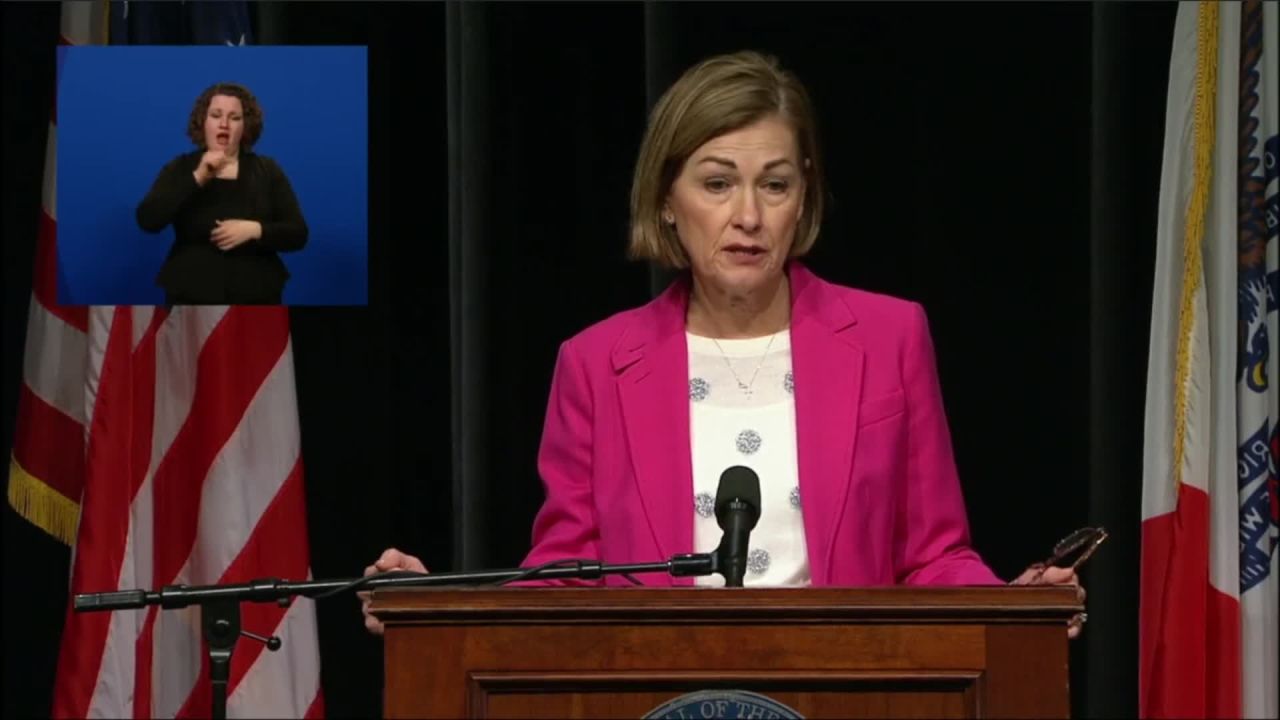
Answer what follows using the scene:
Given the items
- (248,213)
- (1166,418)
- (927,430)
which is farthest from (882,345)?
(248,213)

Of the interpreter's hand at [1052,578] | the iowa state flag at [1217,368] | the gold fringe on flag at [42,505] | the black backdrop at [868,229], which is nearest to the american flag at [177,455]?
the gold fringe on flag at [42,505]

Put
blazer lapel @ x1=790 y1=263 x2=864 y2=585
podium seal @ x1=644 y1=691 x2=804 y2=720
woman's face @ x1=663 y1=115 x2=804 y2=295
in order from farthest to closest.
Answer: woman's face @ x1=663 y1=115 x2=804 y2=295 < blazer lapel @ x1=790 y1=263 x2=864 y2=585 < podium seal @ x1=644 y1=691 x2=804 y2=720

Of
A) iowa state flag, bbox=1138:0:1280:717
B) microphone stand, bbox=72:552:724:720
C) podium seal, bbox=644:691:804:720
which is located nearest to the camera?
podium seal, bbox=644:691:804:720

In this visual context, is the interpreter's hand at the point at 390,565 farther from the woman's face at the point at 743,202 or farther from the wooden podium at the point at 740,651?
the woman's face at the point at 743,202

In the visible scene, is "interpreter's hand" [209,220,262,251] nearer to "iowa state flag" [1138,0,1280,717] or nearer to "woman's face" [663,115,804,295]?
"woman's face" [663,115,804,295]

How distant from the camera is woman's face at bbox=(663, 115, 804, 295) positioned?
9.28ft

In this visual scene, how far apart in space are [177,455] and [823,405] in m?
1.88

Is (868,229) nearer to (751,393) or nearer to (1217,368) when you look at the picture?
(1217,368)

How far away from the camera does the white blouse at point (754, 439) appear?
273 cm

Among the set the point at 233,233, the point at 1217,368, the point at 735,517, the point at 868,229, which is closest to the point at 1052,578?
the point at 735,517

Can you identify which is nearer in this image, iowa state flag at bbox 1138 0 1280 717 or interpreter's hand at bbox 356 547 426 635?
interpreter's hand at bbox 356 547 426 635

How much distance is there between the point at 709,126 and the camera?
2832mm

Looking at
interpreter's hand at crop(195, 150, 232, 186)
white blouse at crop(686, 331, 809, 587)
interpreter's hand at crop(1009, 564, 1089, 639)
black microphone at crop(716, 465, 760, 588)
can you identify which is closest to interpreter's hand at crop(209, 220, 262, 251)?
interpreter's hand at crop(195, 150, 232, 186)

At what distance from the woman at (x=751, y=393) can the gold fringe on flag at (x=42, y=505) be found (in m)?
1.62
